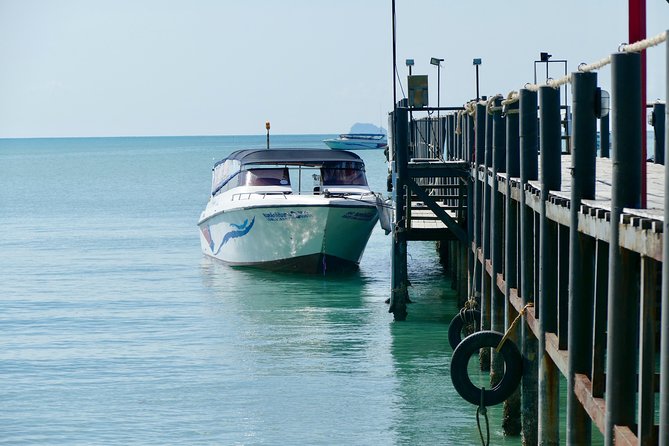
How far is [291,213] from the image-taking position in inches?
1056

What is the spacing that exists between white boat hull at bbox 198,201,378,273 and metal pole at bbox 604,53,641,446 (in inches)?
773

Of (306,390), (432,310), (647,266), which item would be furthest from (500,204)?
(432,310)

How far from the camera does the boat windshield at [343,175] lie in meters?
29.4

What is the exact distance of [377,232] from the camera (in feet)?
147

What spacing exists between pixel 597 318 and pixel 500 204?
658cm

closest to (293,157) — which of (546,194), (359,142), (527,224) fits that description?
(527,224)

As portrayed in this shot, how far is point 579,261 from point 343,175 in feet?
70.2

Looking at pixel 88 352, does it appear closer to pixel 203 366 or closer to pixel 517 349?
pixel 203 366

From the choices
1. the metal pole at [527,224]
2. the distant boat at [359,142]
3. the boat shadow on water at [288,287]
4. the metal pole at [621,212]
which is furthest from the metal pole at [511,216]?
the distant boat at [359,142]

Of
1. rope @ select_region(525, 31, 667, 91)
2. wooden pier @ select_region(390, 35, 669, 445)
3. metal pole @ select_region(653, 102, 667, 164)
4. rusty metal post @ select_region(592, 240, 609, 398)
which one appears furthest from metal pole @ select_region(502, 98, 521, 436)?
rusty metal post @ select_region(592, 240, 609, 398)

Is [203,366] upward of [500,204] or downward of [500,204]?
downward

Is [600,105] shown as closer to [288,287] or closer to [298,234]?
[298,234]

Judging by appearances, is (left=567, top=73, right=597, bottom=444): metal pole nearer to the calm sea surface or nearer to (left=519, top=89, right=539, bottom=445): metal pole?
(left=519, top=89, right=539, bottom=445): metal pole

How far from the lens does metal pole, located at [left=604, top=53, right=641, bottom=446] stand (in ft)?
22.6
